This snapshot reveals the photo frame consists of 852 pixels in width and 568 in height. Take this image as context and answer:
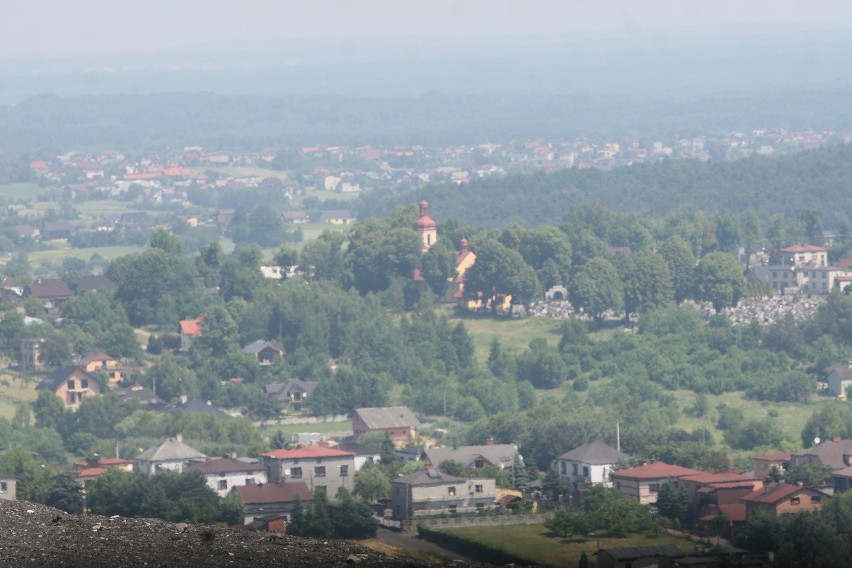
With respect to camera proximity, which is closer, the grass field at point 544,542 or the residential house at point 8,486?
the grass field at point 544,542

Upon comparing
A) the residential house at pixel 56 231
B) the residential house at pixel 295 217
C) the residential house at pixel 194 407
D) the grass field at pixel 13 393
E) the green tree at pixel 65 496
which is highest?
the green tree at pixel 65 496

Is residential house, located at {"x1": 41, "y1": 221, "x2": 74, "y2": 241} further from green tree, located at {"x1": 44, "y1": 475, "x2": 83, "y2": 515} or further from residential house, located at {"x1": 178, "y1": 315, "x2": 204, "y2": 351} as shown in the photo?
green tree, located at {"x1": 44, "y1": 475, "x2": 83, "y2": 515}

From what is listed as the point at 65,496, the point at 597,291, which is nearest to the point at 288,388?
the point at 597,291

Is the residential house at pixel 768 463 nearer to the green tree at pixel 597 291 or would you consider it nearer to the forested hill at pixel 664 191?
the green tree at pixel 597 291

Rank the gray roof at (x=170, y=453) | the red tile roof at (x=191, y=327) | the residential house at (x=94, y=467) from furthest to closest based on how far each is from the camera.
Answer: the red tile roof at (x=191, y=327)
the gray roof at (x=170, y=453)
the residential house at (x=94, y=467)

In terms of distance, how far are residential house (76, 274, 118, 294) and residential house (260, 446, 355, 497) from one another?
27.1m

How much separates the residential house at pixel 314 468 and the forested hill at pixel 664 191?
225 ft

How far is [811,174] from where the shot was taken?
13575 cm

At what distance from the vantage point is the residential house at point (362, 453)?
185 ft

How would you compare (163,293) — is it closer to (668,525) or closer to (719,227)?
(719,227)

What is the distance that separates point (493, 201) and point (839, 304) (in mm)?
65988

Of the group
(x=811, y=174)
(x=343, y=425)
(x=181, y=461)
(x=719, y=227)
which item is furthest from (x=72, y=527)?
(x=811, y=174)

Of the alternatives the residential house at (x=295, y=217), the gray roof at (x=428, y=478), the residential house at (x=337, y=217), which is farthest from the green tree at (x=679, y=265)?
the residential house at (x=295, y=217)

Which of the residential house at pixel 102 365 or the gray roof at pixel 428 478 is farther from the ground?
the gray roof at pixel 428 478
